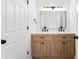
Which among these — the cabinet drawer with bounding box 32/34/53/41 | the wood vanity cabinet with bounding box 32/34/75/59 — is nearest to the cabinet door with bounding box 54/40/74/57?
the wood vanity cabinet with bounding box 32/34/75/59

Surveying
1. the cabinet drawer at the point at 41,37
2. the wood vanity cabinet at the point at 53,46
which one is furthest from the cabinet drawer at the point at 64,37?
the cabinet drawer at the point at 41,37

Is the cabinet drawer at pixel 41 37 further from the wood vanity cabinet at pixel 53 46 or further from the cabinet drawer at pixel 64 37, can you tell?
the cabinet drawer at pixel 64 37

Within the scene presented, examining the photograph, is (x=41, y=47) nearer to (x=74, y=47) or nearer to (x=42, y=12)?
(x=74, y=47)

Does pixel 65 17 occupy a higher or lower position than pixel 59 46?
higher

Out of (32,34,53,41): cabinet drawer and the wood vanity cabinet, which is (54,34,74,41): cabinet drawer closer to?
the wood vanity cabinet

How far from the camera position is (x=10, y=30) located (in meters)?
2.30

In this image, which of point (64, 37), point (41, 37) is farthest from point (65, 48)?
point (41, 37)

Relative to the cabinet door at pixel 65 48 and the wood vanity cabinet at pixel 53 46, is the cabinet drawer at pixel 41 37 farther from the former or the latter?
the cabinet door at pixel 65 48

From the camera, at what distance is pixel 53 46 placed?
14.4ft

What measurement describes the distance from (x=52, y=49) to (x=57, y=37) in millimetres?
366

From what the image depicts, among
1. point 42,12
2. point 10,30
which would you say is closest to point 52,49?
point 42,12

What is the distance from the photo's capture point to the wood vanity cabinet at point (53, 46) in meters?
4.34

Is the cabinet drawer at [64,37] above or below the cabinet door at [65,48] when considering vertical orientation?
above

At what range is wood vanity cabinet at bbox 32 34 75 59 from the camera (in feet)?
14.2
